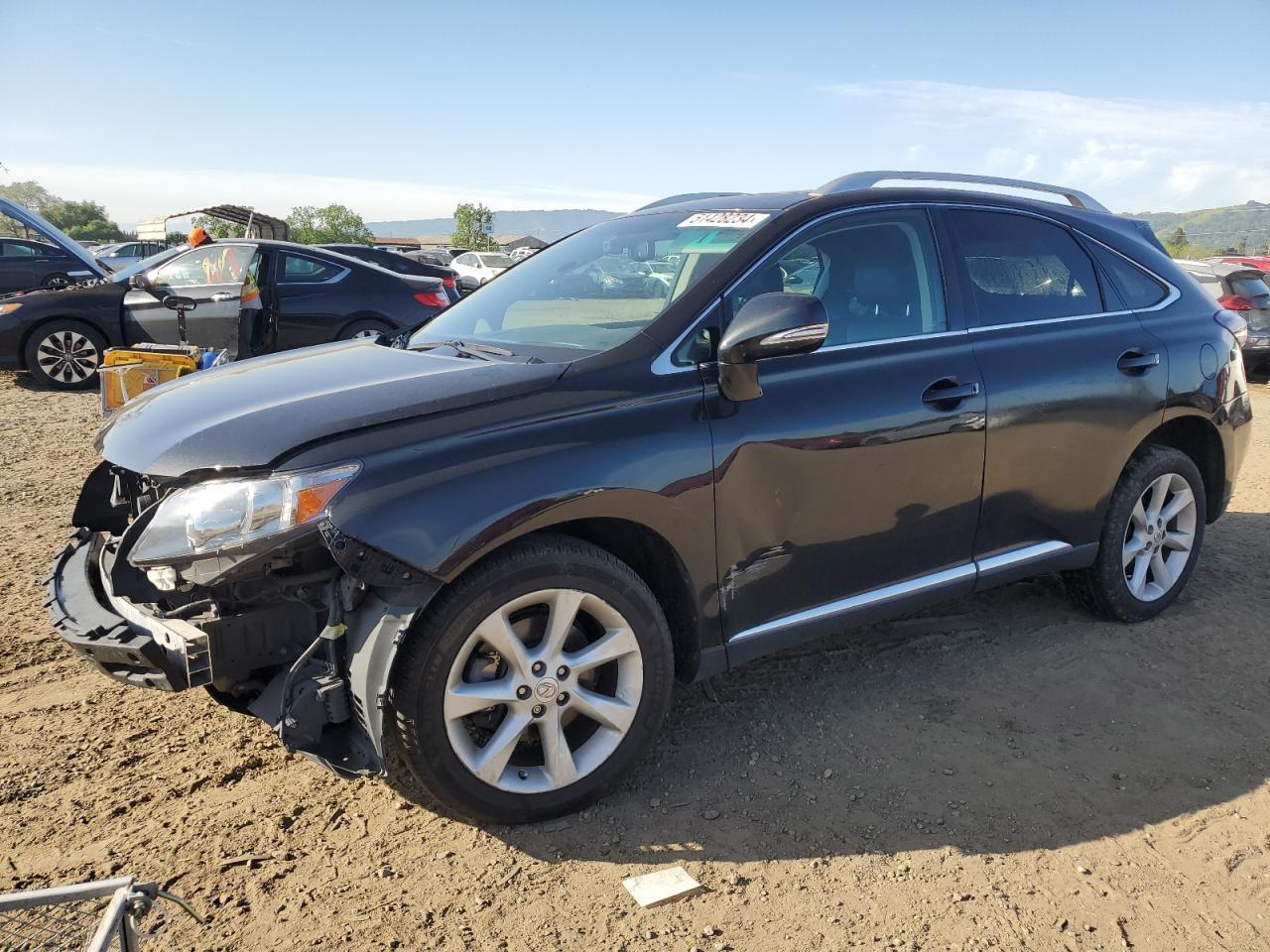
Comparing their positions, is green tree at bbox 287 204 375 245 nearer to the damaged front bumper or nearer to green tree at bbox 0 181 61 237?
green tree at bbox 0 181 61 237

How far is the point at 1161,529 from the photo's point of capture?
14.1 ft

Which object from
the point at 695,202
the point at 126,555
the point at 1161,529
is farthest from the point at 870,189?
the point at 126,555

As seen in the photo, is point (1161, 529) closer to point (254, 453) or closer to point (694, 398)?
point (694, 398)

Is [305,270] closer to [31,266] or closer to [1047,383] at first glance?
[31,266]

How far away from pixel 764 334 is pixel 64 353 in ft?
32.8

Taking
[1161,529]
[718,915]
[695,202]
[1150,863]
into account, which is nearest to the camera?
[718,915]

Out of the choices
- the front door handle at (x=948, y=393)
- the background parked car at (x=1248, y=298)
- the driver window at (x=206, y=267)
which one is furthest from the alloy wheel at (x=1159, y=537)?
the background parked car at (x=1248, y=298)

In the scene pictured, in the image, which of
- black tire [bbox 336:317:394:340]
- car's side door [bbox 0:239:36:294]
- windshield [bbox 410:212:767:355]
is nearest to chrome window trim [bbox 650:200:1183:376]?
windshield [bbox 410:212:767:355]

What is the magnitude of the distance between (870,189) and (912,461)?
3.44ft

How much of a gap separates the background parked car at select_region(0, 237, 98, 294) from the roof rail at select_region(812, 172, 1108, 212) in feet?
43.7

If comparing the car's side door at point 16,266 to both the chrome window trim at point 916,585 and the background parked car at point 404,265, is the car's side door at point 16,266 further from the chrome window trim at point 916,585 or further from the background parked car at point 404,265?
the chrome window trim at point 916,585

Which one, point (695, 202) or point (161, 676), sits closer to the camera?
point (161, 676)

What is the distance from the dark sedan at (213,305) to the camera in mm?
9266

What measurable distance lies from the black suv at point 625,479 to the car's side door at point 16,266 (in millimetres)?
12723
